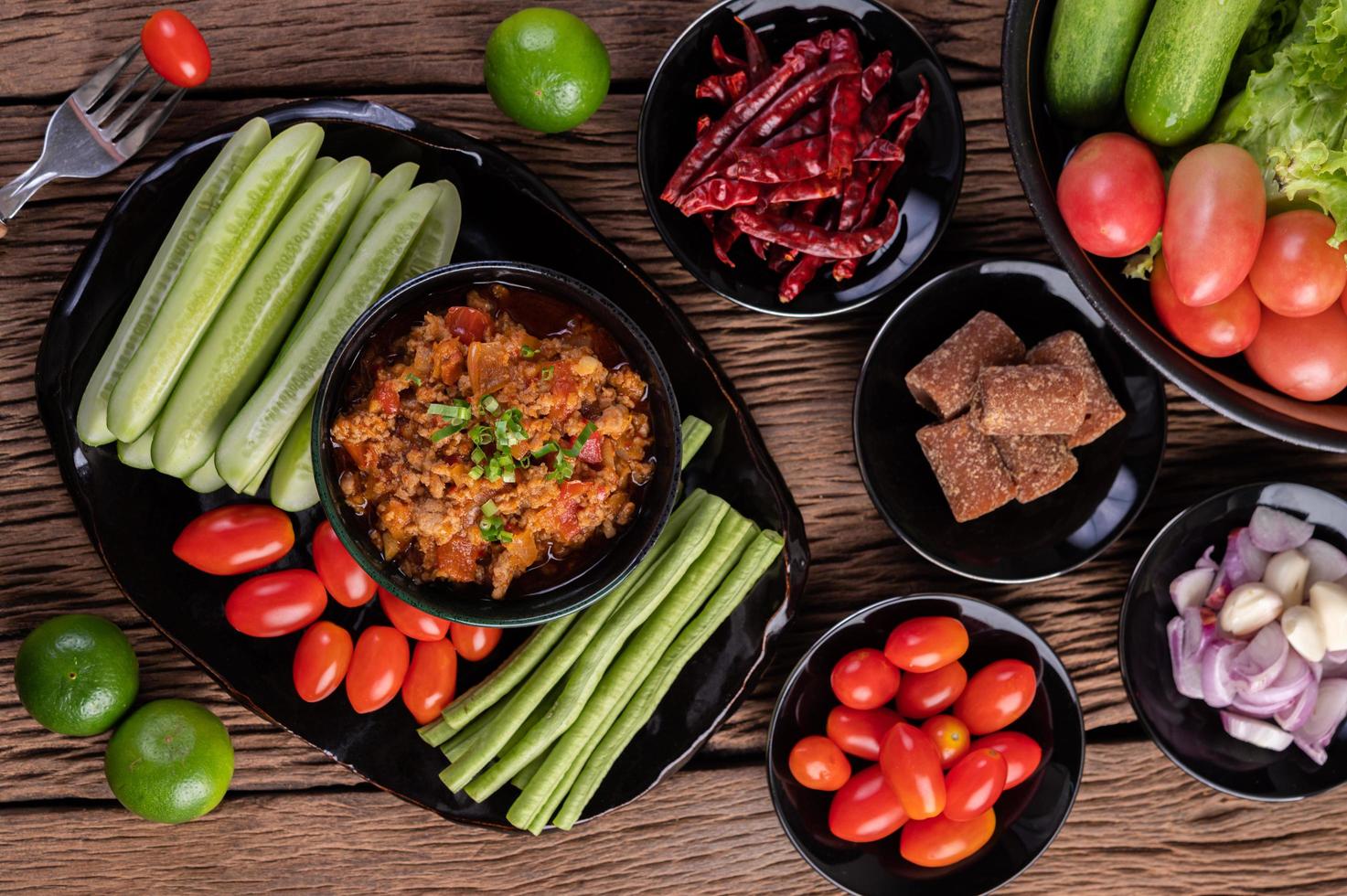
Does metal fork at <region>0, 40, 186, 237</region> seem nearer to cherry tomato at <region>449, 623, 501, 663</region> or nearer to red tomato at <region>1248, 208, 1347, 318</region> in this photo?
cherry tomato at <region>449, 623, 501, 663</region>

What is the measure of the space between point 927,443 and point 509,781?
4.80 ft

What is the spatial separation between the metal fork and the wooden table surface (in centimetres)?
9

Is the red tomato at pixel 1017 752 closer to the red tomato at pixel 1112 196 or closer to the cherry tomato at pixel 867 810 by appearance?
the cherry tomato at pixel 867 810

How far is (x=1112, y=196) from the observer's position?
6.97ft

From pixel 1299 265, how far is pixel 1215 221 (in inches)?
8.2

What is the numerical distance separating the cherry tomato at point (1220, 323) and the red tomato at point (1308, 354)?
0.05 meters

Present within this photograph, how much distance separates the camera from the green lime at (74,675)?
2645mm

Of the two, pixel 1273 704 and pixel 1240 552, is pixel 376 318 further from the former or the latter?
pixel 1273 704

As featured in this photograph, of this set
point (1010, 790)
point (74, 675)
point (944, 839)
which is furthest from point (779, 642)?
point (74, 675)

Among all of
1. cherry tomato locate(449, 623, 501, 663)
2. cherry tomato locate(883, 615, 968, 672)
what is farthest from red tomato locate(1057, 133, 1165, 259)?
cherry tomato locate(449, 623, 501, 663)

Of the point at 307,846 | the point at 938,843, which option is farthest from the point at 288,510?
the point at 938,843

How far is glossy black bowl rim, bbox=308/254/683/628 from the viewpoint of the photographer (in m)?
2.35

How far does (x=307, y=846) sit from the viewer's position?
304 cm

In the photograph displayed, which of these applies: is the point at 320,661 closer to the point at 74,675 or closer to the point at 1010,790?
the point at 74,675
